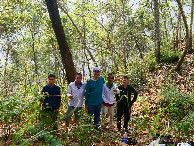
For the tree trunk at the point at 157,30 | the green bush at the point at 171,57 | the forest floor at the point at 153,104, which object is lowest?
the forest floor at the point at 153,104

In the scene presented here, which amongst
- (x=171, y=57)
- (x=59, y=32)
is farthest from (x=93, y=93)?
(x=171, y=57)

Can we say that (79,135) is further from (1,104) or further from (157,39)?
(157,39)

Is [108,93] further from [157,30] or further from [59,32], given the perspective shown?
[157,30]

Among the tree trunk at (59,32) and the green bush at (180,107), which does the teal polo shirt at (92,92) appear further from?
the green bush at (180,107)

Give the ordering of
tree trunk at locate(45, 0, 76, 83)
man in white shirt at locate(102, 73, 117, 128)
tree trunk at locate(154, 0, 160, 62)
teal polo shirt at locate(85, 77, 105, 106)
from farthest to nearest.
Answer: tree trunk at locate(154, 0, 160, 62) < tree trunk at locate(45, 0, 76, 83) < man in white shirt at locate(102, 73, 117, 128) < teal polo shirt at locate(85, 77, 105, 106)

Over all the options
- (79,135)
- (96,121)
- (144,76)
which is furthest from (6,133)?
(144,76)

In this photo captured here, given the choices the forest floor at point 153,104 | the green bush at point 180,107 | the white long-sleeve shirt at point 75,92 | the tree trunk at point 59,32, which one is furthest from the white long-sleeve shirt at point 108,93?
the green bush at point 180,107

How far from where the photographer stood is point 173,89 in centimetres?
760

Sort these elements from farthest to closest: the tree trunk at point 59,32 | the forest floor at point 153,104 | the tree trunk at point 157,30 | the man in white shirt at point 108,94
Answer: the tree trunk at point 157,30 → the tree trunk at point 59,32 → the man in white shirt at point 108,94 → the forest floor at point 153,104

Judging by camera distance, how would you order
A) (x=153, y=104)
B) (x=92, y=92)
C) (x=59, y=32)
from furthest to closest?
(x=153, y=104), (x=59, y=32), (x=92, y=92)

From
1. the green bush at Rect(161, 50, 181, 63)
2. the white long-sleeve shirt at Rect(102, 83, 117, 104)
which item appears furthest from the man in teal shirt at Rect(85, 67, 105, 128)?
the green bush at Rect(161, 50, 181, 63)

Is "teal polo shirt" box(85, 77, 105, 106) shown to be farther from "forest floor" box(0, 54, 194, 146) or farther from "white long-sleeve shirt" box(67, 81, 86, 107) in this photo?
"forest floor" box(0, 54, 194, 146)

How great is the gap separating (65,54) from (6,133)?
13.2 ft

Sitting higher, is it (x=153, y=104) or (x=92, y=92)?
(x=92, y=92)
